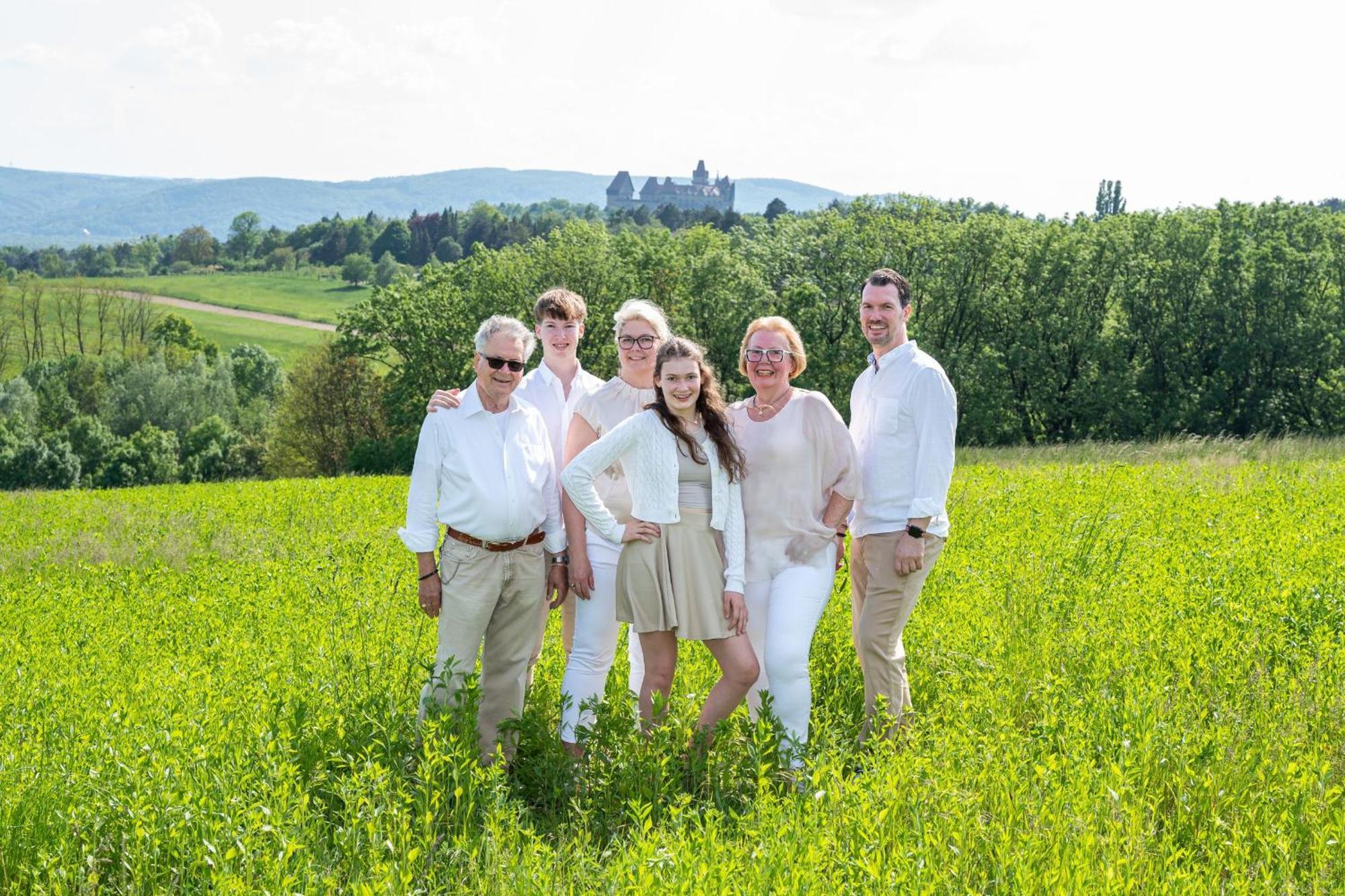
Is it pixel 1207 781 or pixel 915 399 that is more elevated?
pixel 915 399

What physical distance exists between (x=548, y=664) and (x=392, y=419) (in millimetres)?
44668

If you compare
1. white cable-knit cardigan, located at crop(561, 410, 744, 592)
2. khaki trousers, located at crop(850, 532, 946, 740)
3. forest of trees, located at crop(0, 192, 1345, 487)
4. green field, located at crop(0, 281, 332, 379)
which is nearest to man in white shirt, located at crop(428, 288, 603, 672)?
white cable-knit cardigan, located at crop(561, 410, 744, 592)

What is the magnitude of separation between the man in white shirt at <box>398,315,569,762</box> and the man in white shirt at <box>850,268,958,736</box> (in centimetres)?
174

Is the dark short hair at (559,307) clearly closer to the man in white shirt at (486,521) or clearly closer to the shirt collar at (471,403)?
the man in white shirt at (486,521)

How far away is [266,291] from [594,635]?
149 metres

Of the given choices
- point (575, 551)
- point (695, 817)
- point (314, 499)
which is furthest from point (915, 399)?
point (314, 499)

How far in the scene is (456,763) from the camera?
17.1ft

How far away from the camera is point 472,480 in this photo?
19.1ft

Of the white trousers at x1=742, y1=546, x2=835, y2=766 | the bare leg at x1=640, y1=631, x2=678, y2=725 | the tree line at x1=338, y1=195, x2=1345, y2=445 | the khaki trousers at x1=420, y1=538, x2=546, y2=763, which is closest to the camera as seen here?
the white trousers at x1=742, y1=546, x2=835, y2=766

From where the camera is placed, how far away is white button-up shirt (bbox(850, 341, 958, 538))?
5.95m

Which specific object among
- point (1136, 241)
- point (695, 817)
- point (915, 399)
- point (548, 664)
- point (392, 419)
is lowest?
point (392, 419)

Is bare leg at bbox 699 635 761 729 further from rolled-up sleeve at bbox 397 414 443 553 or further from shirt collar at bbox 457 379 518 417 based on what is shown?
shirt collar at bbox 457 379 518 417

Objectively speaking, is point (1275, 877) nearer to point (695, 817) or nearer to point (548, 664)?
point (695, 817)

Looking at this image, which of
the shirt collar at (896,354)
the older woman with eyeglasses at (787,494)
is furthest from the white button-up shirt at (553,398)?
the shirt collar at (896,354)
